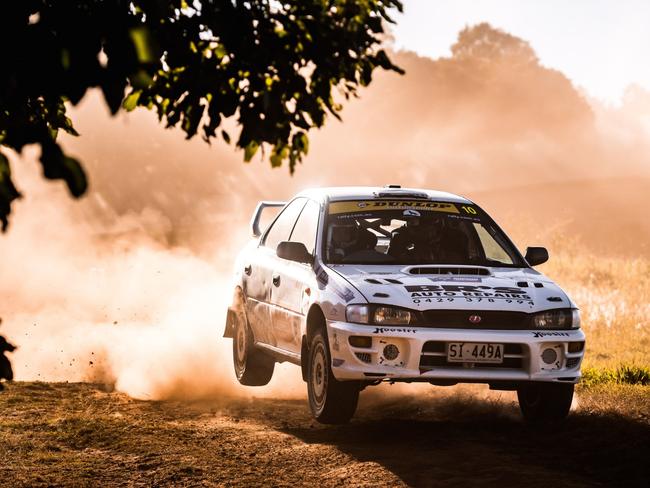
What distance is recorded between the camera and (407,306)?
900cm

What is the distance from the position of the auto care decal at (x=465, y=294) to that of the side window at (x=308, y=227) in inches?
53.2

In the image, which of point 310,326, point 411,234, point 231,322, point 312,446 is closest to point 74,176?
point 312,446

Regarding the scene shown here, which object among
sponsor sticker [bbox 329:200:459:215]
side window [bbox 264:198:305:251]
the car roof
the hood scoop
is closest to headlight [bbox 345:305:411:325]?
the hood scoop

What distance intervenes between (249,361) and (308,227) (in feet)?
5.06

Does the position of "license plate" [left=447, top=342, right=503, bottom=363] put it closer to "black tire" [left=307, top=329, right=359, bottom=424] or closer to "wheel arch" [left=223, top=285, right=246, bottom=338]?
"black tire" [left=307, top=329, right=359, bottom=424]

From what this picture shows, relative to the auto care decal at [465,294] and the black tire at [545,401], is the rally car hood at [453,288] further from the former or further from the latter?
the black tire at [545,401]

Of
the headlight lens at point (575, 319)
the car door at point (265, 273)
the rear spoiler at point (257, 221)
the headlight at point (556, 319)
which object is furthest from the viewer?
the rear spoiler at point (257, 221)

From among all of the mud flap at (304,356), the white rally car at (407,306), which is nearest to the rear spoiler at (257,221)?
the white rally car at (407,306)

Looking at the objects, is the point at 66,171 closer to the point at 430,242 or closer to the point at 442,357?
the point at 442,357

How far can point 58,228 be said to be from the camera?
43.1 meters

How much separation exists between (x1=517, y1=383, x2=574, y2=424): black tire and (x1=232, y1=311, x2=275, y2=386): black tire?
2440 mm

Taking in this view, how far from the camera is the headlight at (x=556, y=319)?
922 cm

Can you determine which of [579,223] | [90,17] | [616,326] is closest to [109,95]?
[90,17]

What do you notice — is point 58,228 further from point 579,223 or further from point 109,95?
point 109,95
